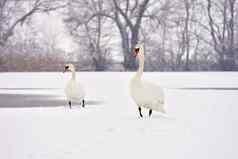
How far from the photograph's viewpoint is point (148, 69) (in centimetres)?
3325

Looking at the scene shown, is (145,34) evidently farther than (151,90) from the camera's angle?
Yes

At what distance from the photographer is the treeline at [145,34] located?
1320 inches

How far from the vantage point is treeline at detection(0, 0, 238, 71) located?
33531mm

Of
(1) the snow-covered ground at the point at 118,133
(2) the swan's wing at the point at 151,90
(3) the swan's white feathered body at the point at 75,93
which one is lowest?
(1) the snow-covered ground at the point at 118,133

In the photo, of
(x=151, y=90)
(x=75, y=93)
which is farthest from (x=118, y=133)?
(x=75, y=93)

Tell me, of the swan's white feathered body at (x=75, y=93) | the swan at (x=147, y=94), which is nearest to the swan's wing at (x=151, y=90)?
the swan at (x=147, y=94)

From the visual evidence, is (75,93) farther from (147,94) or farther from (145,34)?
(145,34)

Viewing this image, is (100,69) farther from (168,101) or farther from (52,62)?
(168,101)

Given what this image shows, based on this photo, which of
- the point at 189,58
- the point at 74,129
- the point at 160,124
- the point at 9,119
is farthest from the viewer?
the point at 189,58

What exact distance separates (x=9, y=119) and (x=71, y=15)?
26042mm

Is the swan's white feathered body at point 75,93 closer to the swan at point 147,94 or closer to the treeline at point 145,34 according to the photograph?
the swan at point 147,94

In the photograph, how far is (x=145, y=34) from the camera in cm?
3462

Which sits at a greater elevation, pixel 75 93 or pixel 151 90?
pixel 151 90

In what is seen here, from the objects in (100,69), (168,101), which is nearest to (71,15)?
(100,69)
